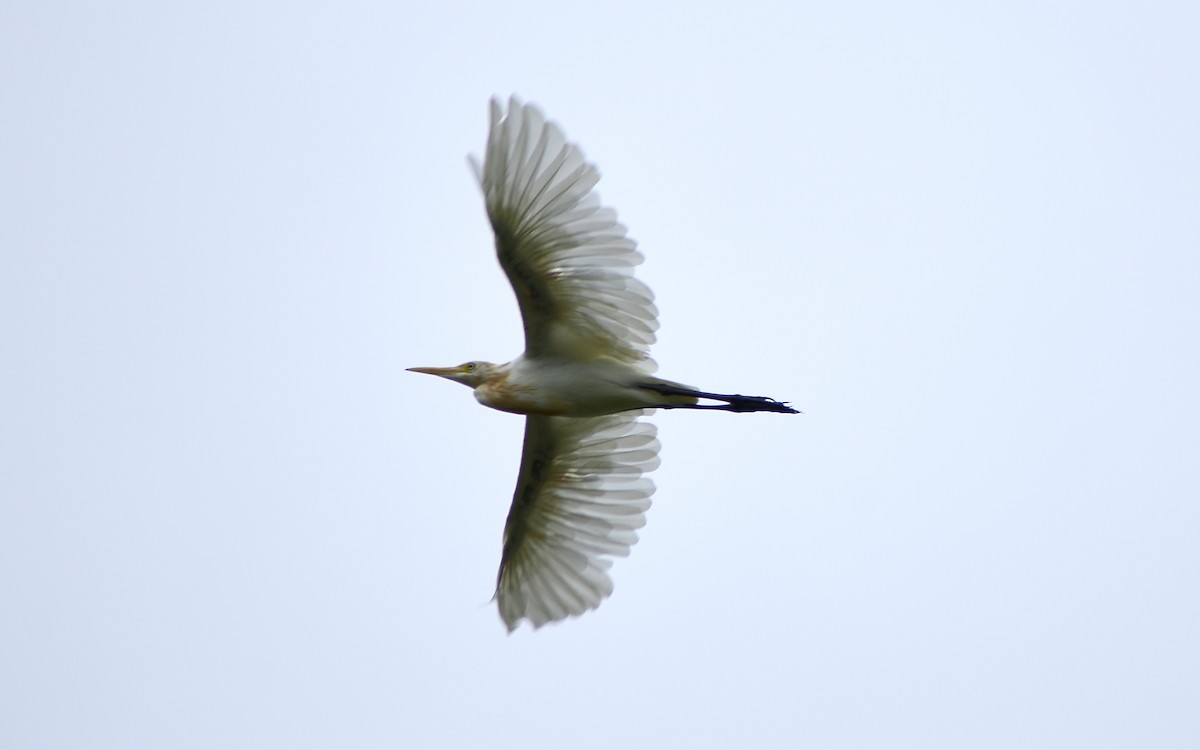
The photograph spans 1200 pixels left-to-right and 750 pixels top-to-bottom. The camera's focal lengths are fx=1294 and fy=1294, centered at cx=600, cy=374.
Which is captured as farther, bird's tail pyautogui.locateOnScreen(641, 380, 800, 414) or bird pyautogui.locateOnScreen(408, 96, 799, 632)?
bird's tail pyautogui.locateOnScreen(641, 380, 800, 414)

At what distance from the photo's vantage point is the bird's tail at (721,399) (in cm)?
912

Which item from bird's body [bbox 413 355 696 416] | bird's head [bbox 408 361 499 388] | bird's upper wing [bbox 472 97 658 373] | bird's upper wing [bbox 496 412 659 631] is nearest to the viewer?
bird's upper wing [bbox 472 97 658 373]

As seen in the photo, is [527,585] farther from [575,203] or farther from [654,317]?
[575,203]

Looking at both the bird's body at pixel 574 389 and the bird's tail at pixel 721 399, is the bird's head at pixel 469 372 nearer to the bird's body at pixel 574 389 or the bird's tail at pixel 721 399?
the bird's body at pixel 574 389

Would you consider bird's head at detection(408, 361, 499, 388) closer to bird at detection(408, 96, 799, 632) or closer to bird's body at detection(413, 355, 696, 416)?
bird at detection(408, 96, 799, 632)

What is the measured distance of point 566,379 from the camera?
9133mm

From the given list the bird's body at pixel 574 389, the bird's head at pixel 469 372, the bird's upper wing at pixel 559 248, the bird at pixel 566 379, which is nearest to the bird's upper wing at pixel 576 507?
the bird at pixel 566 379

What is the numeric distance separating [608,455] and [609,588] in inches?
40.7

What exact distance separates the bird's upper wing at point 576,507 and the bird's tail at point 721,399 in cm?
87

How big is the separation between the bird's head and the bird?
1cm

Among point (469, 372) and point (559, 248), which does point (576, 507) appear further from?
point (559, 248)

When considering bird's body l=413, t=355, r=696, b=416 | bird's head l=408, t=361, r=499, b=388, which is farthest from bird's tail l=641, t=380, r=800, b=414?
bird's head l=408, t=361, r=499, b=388

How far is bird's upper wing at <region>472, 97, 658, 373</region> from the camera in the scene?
7914 millimetres

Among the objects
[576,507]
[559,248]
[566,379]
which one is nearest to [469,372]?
[566,379]
